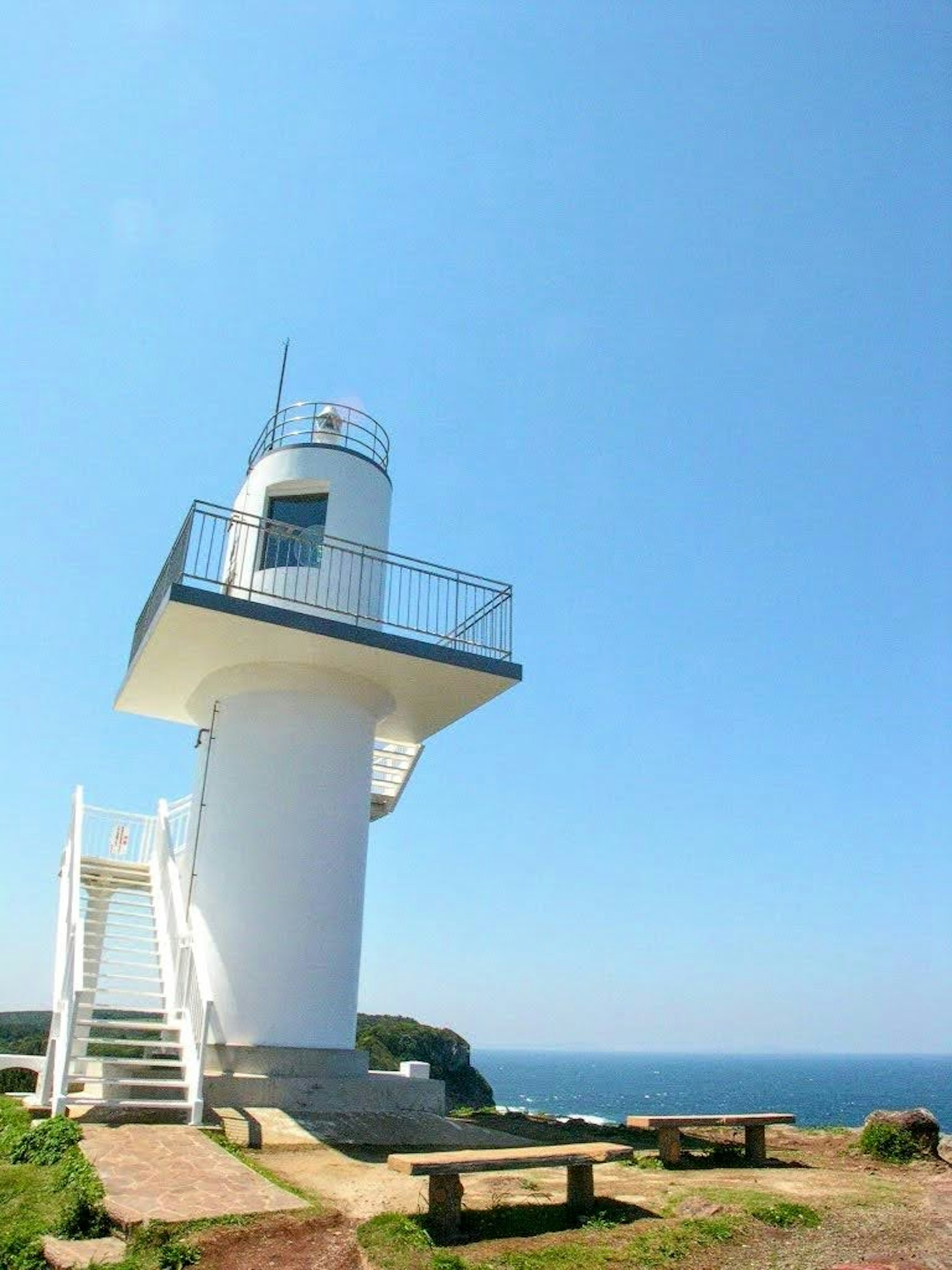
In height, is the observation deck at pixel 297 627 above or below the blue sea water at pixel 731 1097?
above

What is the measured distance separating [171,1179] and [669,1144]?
15.2 feet

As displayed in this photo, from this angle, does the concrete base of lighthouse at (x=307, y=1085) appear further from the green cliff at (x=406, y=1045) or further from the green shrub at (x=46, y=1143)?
the green cliff at (x=406, y=1045)

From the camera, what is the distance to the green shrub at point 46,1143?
7.74m

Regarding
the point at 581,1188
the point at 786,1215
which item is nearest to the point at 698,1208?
the point at 786,1215

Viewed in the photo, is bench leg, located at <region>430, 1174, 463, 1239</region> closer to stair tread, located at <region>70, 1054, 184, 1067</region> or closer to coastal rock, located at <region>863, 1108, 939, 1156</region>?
stair tread, located at <region>70, 1054, 184, 1067</region>

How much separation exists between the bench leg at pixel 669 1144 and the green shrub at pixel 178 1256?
505cm

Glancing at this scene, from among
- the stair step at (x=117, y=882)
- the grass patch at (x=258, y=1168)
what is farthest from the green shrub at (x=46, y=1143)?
the stair step at (x=117, y=882)

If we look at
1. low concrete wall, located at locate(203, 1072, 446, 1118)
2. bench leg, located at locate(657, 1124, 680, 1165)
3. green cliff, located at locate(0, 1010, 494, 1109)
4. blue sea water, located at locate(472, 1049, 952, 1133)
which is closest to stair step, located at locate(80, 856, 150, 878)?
low concrete wall, located at locate(203, 1072, 446, 1118)

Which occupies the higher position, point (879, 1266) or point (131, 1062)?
point (131, 1062)

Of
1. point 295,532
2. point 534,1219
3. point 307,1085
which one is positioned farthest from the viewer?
point 295,532

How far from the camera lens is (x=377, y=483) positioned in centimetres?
1414

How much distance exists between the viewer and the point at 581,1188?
22.0 ft

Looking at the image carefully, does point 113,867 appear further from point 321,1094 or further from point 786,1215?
point 786,1215

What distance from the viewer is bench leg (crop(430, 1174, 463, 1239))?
5.93m
